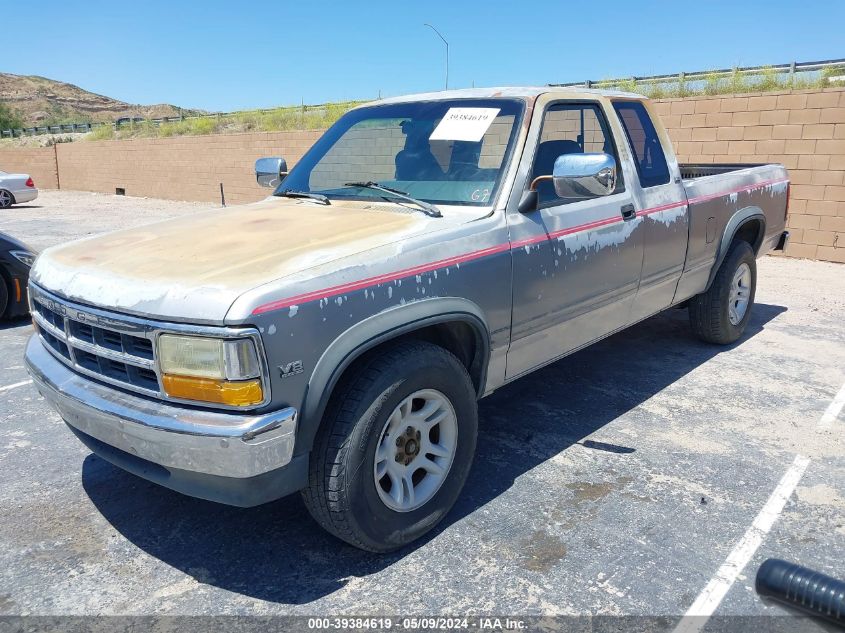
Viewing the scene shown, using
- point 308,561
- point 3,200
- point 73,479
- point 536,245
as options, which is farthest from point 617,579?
point 3,200

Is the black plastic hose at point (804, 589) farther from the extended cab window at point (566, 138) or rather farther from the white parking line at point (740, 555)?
the extended cab window at point (566, 138)

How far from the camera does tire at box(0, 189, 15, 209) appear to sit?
20.8m

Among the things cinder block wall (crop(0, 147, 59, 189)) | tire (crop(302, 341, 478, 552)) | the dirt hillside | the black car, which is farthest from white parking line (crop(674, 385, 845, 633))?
the dirt hillside

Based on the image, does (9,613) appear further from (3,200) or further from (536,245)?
(3,200)

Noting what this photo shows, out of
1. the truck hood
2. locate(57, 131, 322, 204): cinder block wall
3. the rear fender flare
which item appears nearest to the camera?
the truck hood

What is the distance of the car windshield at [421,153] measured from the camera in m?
3.51

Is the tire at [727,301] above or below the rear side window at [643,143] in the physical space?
below

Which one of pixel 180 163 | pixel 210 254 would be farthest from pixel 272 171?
pixel 180 163

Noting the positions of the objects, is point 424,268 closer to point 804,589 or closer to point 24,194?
point 804,589

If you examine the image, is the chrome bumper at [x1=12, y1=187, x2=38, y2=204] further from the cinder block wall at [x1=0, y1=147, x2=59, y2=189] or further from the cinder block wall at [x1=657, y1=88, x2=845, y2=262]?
the cinder block wall at [x1=657, y1=88, x2=845, y2=262]

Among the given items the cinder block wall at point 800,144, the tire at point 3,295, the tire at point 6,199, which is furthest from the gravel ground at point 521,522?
the tire at point 6,199

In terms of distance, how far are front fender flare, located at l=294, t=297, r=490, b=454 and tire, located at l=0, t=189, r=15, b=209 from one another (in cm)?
2222

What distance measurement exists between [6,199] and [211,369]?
2246 centimetres

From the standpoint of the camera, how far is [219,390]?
2.39 metres
